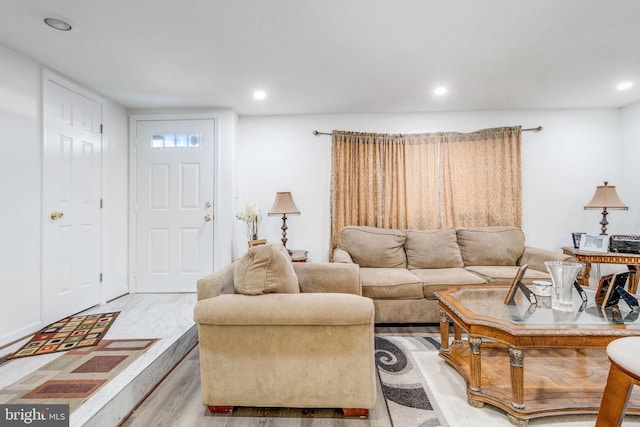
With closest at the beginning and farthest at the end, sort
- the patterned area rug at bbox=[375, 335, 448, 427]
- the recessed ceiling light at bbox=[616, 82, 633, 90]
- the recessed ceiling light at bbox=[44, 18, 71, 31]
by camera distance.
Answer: the patterned area rug at bbox=[375, 335, 448, 427] < the recessed ceiling light at bbox=[44, 18, 71, 31] < the recessed ceiling light at bbox=[616, 82, 633, 90]

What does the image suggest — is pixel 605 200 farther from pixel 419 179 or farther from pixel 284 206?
pixel 284 206

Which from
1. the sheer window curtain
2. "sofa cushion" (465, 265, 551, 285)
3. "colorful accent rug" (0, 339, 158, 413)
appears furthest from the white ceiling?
"colorful accent rug" (0, 339, 158, 413)

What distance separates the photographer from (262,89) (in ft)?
10.1

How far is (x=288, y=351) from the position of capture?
4.87 ft

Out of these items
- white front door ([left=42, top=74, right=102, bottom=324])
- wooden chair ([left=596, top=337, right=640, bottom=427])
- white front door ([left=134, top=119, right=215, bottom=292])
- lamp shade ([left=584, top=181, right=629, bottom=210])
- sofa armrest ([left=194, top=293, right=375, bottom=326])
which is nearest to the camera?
wooden chair ([left=596, top=337, right=640, bottom=427])

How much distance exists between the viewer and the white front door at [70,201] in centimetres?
262

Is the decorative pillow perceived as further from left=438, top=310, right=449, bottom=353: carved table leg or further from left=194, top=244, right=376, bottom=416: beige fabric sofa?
left=438, top=310, right=449, bottom=353: carved table leg

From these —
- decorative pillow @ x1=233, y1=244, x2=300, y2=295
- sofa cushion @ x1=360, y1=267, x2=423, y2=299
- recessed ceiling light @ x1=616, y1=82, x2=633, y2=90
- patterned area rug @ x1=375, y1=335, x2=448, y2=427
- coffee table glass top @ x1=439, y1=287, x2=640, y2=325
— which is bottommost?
patterned area rug @ x1=375, y1=335, x2=448, y2=427

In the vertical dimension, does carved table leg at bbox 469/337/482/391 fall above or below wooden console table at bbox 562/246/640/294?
below

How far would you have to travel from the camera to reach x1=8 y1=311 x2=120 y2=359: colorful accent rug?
2185 millimetres

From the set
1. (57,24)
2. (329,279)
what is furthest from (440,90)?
(57,24)

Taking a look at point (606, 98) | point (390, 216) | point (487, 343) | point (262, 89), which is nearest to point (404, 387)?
point (487, 343)

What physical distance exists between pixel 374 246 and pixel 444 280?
0.83m

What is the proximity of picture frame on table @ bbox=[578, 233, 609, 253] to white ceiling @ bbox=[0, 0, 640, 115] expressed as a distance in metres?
1.56
